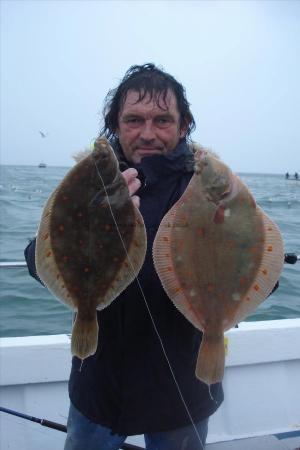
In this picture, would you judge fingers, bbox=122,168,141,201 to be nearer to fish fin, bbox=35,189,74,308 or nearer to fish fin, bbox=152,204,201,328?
fish fin, bbox=152,204,201,328

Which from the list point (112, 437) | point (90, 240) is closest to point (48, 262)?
point (90, 240)

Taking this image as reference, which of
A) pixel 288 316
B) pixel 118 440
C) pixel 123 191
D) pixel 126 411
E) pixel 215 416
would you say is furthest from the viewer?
pixel 288 316

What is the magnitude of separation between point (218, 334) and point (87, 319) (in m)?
0.49

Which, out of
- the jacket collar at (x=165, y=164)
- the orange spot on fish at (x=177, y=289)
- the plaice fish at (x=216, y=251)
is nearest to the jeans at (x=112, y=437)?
the plaice fish at (x=216, y=251)

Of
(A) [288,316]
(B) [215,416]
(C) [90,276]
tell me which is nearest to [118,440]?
(C) [90,276]

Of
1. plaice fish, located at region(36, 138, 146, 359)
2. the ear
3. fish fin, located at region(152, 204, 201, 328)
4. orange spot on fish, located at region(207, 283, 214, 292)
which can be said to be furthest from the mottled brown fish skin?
the ear

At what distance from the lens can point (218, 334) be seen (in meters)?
1.55

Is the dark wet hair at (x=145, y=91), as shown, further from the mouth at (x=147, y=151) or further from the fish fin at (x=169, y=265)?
the fish fin at (x=169, y=265)

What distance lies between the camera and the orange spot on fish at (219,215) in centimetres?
156

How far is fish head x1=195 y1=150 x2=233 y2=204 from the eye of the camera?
5.12 ft

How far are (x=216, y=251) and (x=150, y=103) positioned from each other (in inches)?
30.0

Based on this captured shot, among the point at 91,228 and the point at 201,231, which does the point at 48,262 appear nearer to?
the point at 91,228

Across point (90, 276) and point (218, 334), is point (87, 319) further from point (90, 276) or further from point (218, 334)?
point (218, 334)

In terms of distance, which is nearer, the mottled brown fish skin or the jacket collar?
the mottled brown fish skin
